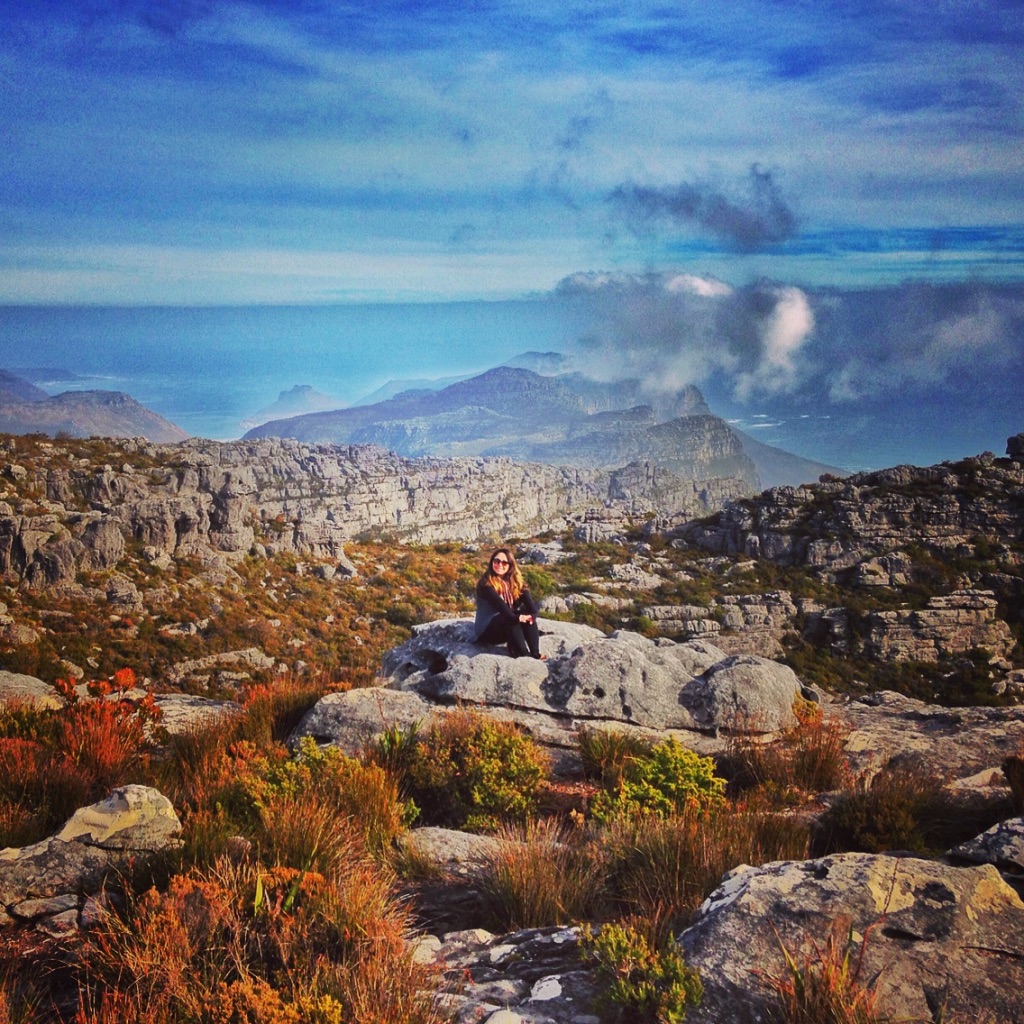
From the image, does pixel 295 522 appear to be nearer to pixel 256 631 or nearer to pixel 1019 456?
pixel 256 631

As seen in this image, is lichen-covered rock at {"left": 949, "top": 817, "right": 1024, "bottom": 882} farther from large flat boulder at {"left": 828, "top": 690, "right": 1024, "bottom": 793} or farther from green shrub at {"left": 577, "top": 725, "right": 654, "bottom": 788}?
green shrub at {"left": 577, "top": 725, "right": 654, "bottom": 788}

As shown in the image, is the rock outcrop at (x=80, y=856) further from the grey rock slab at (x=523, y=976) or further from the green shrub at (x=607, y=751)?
the green shrub at (x=607, y=751)

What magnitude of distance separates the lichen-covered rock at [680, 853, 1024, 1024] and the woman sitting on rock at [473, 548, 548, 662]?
7385mm

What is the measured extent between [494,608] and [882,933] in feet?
27.9

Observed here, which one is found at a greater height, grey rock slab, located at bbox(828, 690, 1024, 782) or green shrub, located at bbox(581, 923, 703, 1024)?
green shrub, located at bbox(581, 923, 703, 1024)

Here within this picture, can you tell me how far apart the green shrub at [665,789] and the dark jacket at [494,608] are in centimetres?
489

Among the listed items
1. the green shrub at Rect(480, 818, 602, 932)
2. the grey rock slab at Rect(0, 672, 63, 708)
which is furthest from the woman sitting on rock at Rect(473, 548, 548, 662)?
the grey rock slab at Rect(0, 672, 63, 708)

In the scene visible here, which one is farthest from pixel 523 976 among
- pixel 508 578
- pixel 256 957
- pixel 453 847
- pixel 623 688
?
pixel 508 578

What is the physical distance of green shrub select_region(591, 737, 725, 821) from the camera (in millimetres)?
6125

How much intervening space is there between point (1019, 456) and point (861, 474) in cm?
1419

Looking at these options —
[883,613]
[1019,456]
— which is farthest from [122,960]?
[1019,456]

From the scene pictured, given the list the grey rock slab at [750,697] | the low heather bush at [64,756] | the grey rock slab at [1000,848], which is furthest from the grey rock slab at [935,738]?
the low heather bush at [64,756]

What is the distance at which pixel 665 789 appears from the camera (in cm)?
666

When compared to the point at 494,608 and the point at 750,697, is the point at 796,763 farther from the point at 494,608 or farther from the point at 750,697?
the point at 494,608
